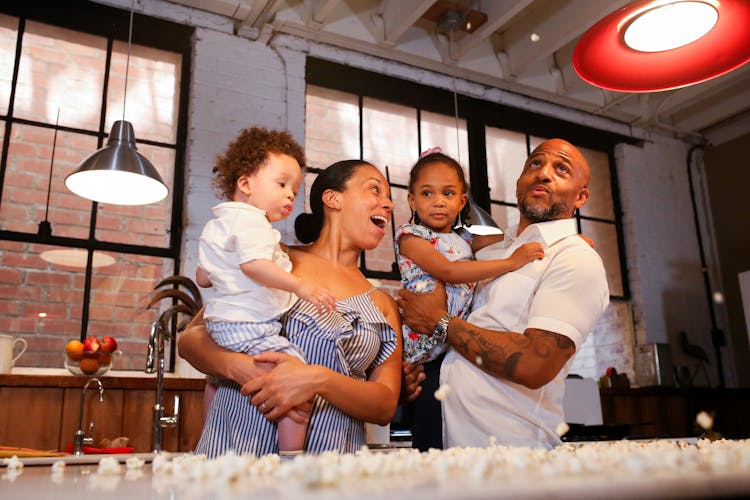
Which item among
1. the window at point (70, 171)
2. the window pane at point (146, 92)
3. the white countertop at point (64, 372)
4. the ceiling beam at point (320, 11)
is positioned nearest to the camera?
the white countertop at point (64, 372)

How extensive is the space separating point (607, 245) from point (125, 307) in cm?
399

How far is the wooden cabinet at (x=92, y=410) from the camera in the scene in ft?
10.1

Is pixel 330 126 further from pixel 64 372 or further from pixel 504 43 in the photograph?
pixel 64 372

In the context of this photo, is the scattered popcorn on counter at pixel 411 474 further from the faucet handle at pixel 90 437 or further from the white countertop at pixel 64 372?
the white countertop at pixel 64 372

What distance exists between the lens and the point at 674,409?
5.14 meters

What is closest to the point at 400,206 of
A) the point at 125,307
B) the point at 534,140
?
A: the point at 534,140

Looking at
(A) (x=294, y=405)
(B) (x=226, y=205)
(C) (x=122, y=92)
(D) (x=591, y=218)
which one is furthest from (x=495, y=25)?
(A) (x=294, y=405)

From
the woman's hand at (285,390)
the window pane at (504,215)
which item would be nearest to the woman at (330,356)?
the woman's hand at (285,390)

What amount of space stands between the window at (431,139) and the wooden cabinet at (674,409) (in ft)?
3.07

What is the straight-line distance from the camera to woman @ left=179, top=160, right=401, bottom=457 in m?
1.39

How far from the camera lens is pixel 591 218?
582cm

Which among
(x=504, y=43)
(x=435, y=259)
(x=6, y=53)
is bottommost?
(x=435, y=259)

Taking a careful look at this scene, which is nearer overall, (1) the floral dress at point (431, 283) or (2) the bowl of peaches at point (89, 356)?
(1) the floral dress at point (431, 283)

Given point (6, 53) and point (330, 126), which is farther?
point (330, 126)
